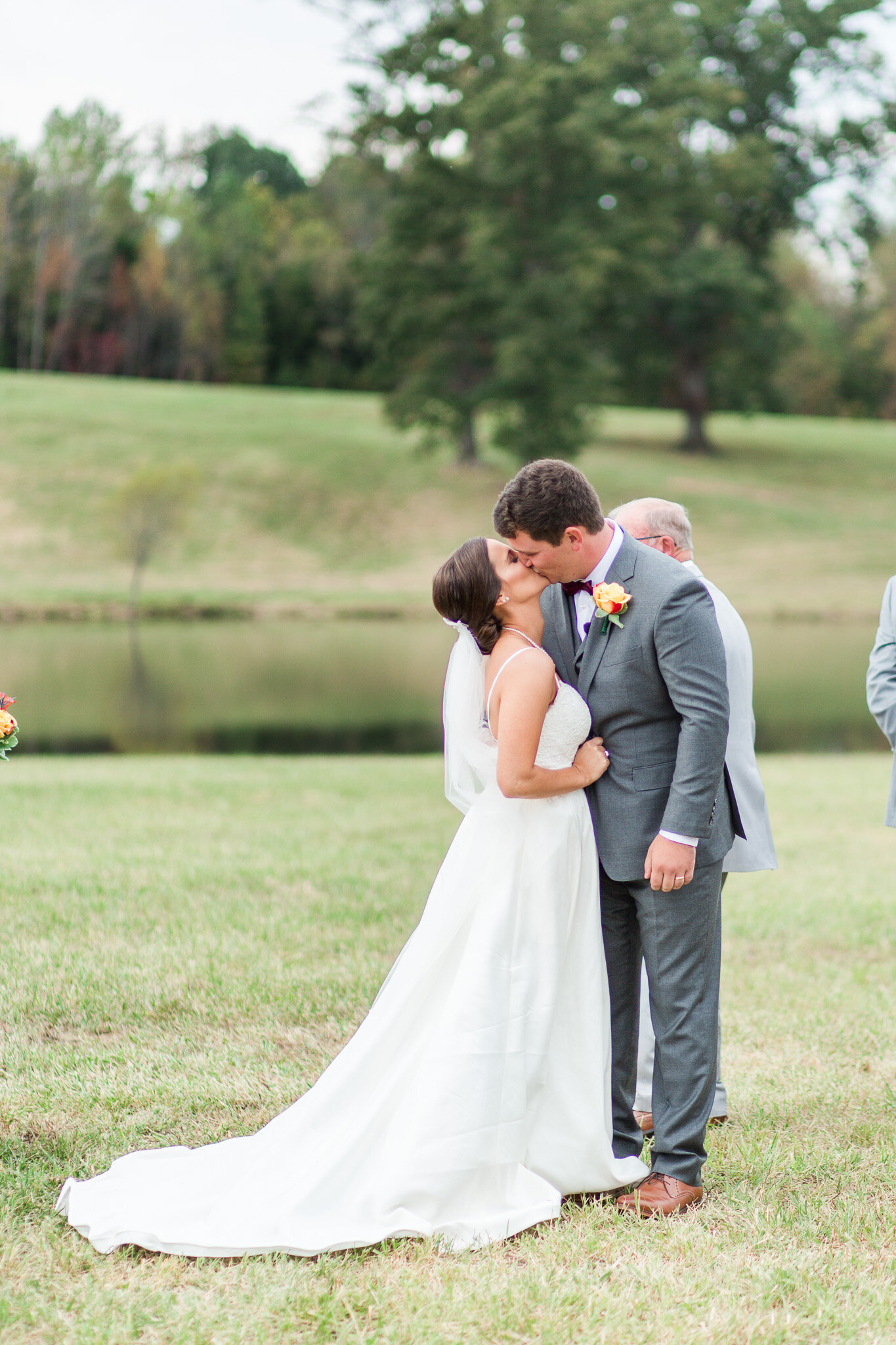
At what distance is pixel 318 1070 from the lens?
4918 mm

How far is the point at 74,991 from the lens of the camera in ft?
18.8

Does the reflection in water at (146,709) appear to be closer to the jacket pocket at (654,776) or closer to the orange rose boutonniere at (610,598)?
the jacket pocket at (654,776)

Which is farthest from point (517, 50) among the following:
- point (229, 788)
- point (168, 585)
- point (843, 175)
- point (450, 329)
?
point (229, 788)

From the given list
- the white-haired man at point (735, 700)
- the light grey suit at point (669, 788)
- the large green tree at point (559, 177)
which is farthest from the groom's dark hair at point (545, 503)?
the large green tree at point (559, 177)

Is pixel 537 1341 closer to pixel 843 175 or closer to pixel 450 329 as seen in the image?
pixel 450 329

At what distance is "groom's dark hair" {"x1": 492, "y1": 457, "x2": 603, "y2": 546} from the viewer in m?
3.65

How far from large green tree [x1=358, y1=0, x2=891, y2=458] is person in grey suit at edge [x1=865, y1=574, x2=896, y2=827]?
34.5 metres

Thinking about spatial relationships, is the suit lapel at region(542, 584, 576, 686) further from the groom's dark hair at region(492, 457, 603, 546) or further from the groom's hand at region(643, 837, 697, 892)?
the groom's hand at region(643, 837, 697, 892)

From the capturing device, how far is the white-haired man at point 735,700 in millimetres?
4383

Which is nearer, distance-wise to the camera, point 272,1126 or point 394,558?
point 272,1126

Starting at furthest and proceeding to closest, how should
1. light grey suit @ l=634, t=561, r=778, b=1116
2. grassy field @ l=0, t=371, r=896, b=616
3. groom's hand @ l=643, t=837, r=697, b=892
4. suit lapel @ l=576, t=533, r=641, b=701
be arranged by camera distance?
grassy field @ l=0, t=371, r=896, b=616, light grey suit @ l=634, t=561, r=778, b=1116, suit lapel @ l=576, t=533, r=641, b=701, groom's hand @ l=643, t=837, r=697, b=892

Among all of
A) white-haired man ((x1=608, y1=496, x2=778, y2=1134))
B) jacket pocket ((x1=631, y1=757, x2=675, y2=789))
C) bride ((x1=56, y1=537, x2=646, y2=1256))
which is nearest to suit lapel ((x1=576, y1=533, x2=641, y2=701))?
bride ((x1=56, y1=537, x2=646, y2=1256))

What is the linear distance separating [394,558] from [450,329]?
28.3 feet

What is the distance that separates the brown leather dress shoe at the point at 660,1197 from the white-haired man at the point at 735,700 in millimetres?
528
